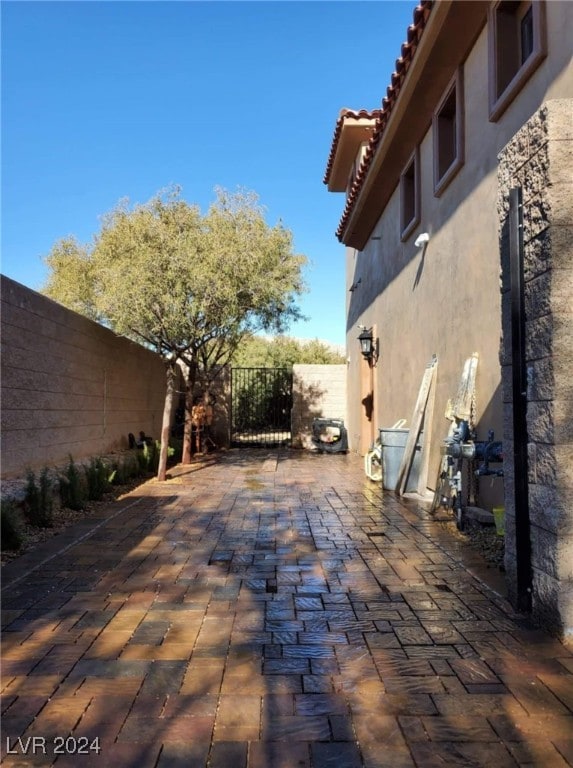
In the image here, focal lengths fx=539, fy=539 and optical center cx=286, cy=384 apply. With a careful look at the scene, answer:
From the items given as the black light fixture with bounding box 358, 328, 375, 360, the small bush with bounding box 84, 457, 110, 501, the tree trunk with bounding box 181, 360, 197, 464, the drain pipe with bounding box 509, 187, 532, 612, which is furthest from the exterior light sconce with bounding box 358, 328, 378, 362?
the drain pipe with bounding box 509, 187, 532, 612

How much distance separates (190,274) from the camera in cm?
809

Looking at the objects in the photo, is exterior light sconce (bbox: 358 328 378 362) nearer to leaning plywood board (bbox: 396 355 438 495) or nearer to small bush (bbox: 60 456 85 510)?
leaning plywood board (bbox: 396 355 438 495)

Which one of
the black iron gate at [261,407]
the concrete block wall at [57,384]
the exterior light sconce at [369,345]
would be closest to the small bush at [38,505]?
the concrete block wall at [57,384]

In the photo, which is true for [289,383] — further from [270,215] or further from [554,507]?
[554,507]

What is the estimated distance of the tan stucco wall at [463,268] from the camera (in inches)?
184

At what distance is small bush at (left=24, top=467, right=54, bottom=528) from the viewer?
5250mm

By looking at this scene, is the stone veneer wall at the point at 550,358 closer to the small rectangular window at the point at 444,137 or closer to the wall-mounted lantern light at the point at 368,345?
the small rectangular window at the point at 444,137

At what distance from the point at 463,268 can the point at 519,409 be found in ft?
10.4

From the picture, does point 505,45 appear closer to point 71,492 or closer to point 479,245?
point 479,245

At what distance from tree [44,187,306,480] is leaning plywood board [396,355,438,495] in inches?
129

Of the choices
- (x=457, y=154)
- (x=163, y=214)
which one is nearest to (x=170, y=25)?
(x=163, y=214)

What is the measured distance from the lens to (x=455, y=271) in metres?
6.15

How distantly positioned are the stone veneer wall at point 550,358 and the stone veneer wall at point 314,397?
1264cm

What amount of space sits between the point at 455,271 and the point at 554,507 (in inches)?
155
